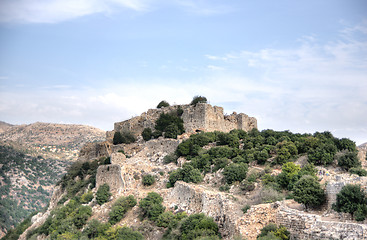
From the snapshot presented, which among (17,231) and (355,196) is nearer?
(355,196)

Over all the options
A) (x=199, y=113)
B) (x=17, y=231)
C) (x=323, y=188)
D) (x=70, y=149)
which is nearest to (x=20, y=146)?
(x=70, y=149)

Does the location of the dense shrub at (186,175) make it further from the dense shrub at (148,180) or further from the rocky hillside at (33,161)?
the rocky hillside at (33,161)

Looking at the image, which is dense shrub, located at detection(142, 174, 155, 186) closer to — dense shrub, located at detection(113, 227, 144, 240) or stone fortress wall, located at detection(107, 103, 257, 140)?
dense shrub, located at detection(113, 227, 144, 240)

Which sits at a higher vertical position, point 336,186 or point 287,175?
point 336,186

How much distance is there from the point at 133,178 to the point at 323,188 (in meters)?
14.2

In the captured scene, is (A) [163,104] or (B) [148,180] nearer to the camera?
(B) [148,180]

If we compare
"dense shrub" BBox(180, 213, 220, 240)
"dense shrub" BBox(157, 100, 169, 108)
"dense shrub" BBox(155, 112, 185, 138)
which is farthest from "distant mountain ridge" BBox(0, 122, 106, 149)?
"dense shrub" BBox(180, 213, 220, 240)

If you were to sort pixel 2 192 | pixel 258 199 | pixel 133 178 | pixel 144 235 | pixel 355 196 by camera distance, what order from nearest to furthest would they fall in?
1. pixel 355 196
2. pixel 258 199
3. pixel 144 235
4. pixel 133 178
5. pixel 2 192

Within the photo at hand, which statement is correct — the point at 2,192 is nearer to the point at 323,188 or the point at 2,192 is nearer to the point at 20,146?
the point at 20,146

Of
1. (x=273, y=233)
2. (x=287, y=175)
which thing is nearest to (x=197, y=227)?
(x=273, y=233)

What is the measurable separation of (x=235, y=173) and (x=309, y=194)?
877 centimetres

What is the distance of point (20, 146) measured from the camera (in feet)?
318

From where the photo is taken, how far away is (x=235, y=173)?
24969 mm

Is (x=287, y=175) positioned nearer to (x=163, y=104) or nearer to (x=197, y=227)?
(x=197, y=227)
